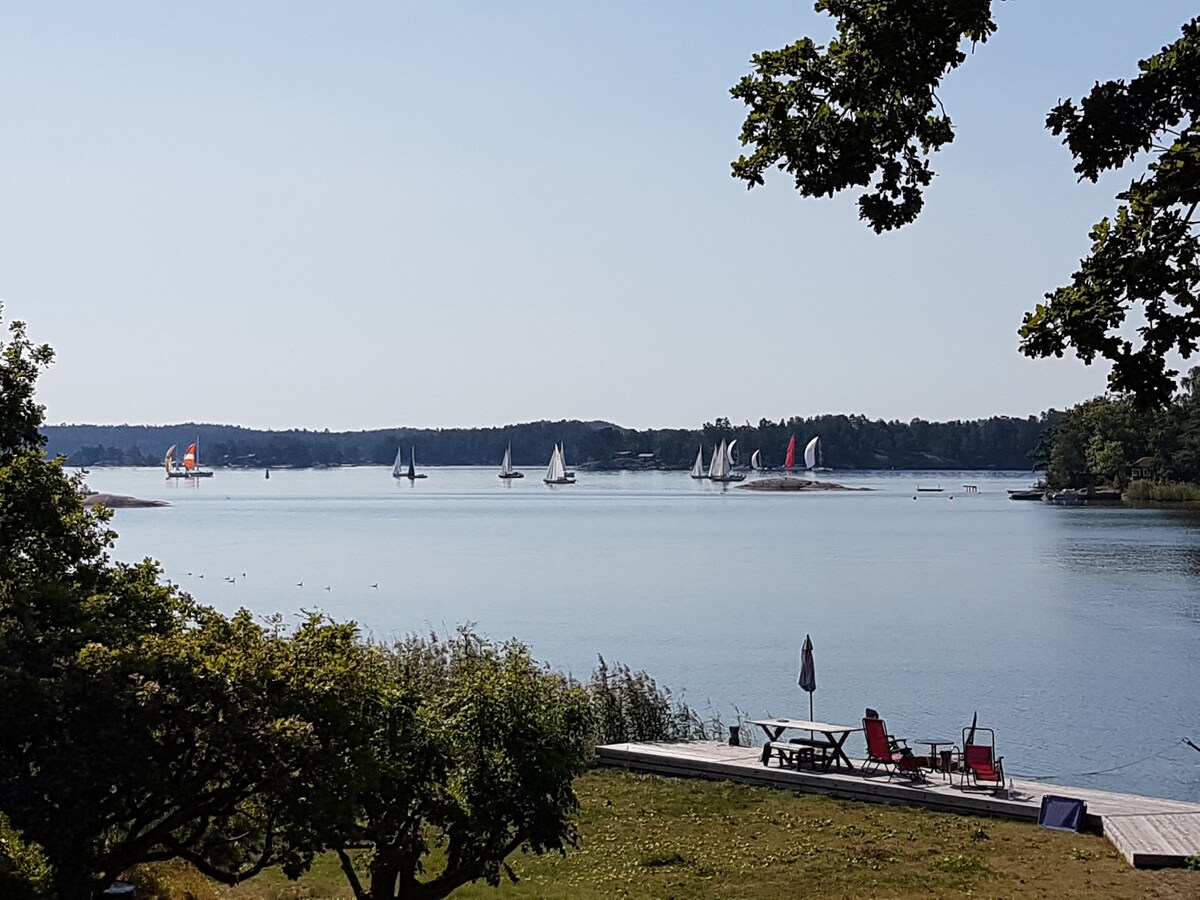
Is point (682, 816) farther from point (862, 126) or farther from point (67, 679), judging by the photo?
point (862, 126)

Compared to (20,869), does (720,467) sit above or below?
above

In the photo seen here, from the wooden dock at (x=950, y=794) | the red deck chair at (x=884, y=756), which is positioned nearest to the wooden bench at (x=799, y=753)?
the wooden dock at (x=950, y=794)

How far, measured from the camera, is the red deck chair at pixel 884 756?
651 inches

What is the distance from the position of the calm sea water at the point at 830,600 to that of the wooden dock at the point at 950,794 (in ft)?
15.1

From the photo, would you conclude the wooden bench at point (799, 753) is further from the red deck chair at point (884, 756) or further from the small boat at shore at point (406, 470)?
the small boat at shore at point (406, 470)

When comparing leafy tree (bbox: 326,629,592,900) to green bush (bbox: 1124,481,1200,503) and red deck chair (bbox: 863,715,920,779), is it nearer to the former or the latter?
red deck chair (bbox: 863,715,920,779)

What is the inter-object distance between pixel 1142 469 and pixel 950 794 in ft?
312

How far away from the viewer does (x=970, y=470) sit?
200 metres

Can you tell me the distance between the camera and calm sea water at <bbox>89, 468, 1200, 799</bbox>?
2592cm

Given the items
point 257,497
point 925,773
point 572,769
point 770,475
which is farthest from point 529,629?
point 770,475

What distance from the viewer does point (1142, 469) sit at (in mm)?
103000

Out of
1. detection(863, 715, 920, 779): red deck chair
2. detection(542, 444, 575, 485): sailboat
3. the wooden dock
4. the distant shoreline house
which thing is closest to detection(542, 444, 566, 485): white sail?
detection(542, 444, 575, 485): sailboat

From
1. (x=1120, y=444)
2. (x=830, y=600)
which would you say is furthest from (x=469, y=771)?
(x=1120, y=444)

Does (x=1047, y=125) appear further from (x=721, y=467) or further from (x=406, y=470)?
(x=406, y=470)
